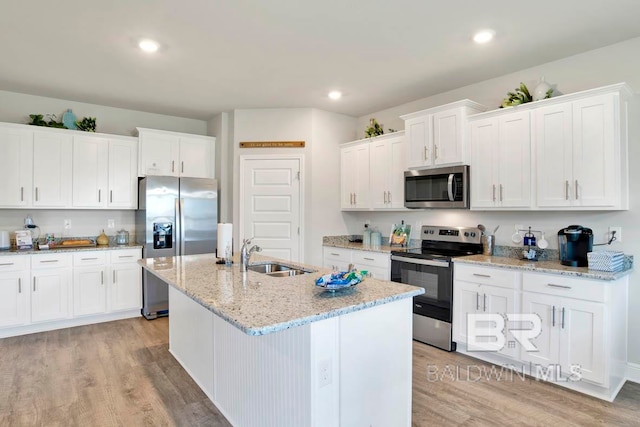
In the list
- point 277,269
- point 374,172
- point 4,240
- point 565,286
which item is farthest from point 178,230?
point 565,286

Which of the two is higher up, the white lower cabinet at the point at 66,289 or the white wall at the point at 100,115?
the white wall at the point at 100,115

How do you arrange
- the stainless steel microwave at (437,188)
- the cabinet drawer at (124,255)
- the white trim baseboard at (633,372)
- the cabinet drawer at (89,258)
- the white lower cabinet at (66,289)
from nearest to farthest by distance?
the white trim baseboard at (633,372)
the stainless steel microwave at (437,188)
the white lower cabinet at (66,289)
the cabinet drawer at (89,258)
the cabinet drawer at (124,255)

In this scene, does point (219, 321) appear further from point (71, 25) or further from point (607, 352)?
point (607, 352)

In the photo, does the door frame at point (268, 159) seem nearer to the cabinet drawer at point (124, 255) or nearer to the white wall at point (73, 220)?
the cabinet drawer at point (124, 255)

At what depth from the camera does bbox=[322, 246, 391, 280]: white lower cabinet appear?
400cm

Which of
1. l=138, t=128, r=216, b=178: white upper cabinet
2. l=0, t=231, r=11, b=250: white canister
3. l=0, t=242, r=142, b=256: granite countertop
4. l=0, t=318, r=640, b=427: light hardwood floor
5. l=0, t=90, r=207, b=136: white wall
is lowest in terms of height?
l=0, t=318, r=640, b=427: light hardwood floor

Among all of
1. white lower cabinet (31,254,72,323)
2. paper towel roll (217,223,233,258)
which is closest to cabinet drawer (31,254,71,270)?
white lower cabinet (31,254,72,323)

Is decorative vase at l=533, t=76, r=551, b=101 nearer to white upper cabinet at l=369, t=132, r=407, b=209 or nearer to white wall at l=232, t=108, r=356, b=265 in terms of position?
white upper cabinet at l=369, t=132, r=407, b=209

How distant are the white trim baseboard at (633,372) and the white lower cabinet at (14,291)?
18.2 feet

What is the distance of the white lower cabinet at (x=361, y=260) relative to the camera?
3998 millimetres

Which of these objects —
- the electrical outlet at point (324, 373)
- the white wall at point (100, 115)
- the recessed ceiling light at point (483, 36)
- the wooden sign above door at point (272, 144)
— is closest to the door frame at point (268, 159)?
the wooden sign above door at point (272, 144)

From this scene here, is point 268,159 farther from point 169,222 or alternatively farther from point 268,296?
point 268,296
